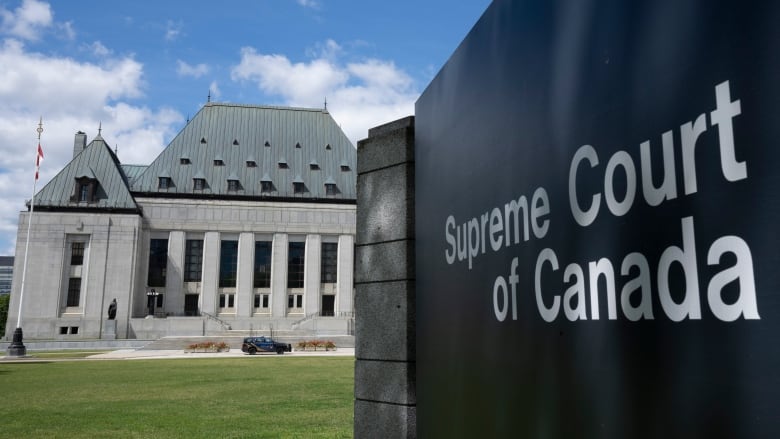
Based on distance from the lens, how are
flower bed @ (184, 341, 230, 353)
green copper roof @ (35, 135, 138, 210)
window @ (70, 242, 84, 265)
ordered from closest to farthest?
flower bed @ (184, 341, 230, 353)
window @ (70, 242, 84, 265)
green copper roof @ (35, 135, 138, 210)

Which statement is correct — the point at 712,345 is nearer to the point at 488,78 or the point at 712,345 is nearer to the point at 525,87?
the point at 525,87

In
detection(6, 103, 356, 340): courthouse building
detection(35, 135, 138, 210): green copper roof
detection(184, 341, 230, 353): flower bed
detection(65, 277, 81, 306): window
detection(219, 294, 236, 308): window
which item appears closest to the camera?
detection(184, 341, 230, 353): flower bed

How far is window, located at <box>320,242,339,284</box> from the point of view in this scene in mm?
75062

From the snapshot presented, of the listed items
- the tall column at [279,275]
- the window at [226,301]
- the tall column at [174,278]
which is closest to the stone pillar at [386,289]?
the tall column at [279,275]

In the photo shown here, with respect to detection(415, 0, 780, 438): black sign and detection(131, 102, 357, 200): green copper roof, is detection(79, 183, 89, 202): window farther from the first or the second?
detection(415, 0, 780, 438): black sign

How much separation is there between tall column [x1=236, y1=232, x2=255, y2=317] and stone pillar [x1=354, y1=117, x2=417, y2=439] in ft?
223

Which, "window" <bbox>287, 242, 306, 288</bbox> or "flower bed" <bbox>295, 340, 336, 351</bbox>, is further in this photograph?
"window" <bbox>287, 242, 306, 288</bbox>

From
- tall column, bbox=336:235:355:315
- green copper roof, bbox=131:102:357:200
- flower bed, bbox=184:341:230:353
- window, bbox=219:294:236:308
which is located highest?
green copper roof, bbox=131:102:357:200

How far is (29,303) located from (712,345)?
74.6m

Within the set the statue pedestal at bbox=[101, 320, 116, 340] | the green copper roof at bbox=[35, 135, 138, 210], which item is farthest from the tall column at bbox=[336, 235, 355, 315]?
the statue pedestal at bbox=[101, 320, 116, 340]

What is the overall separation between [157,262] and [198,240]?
5316 millimetres

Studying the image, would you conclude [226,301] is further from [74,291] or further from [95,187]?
[95,187]

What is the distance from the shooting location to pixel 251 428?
419 inches

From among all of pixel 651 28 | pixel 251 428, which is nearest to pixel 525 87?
pixel 651 28
